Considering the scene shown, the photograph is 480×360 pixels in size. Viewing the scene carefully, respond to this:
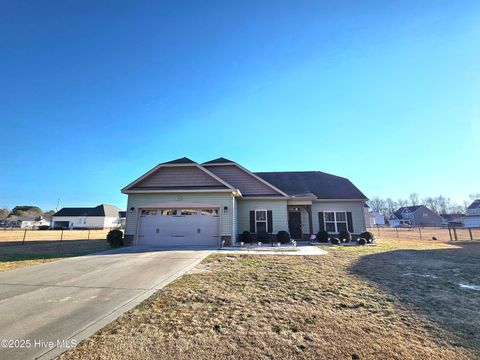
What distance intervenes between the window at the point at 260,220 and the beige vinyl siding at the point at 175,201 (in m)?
3.24

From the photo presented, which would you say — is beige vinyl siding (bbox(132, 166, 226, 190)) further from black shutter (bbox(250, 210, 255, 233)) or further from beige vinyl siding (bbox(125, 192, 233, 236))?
black shutter (bbox(250, 210, 255, 233))

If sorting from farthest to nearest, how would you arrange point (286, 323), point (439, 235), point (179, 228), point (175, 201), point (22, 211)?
point (22, 211) → point (439, 235) → point (175, 201) → point (179, 228) → point (286, 323)

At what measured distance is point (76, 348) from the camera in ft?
10.8

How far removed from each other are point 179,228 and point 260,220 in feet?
18.7

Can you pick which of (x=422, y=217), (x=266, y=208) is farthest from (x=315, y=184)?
(x=422, y=217)

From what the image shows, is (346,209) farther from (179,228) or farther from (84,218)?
(84,218)

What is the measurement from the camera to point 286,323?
405 cm

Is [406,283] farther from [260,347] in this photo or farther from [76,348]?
[76,348]

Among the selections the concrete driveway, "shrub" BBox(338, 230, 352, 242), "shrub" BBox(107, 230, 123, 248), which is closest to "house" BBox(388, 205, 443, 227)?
"shrub" BBox(338, 230, 352, 242)

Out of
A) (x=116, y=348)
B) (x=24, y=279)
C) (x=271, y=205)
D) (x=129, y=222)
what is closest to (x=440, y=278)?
(x=116, y=348)

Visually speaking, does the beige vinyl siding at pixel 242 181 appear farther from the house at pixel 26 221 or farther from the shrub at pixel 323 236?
the house at pixel 26 221

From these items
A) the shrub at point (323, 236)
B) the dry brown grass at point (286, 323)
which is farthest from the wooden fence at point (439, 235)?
the dry brown grass at point (286, 323)

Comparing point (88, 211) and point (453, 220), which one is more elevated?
point (88, 211)

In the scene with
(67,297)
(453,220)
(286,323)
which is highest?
(453,220)
